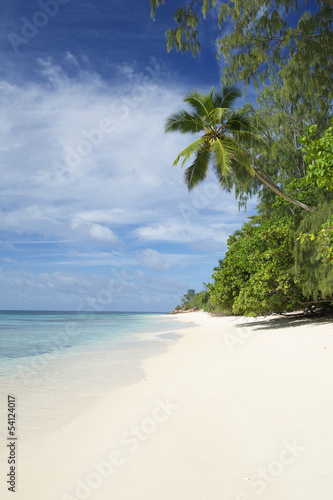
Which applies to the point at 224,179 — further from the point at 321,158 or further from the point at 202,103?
the point at 321,158

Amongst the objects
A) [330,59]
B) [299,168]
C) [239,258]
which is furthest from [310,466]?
[299,168]

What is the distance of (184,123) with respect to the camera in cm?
1289

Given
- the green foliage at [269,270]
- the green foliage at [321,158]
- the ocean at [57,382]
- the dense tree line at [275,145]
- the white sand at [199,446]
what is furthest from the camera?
the green foliage at [269,270]

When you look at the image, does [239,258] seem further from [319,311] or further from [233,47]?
[233,47]

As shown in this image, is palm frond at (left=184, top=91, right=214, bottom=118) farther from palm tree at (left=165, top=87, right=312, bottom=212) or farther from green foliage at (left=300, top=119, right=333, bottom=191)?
green foliage at (left=300, top=119, right=333, bottom=191)

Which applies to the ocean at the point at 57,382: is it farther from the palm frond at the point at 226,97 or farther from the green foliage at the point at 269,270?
the palm frond at the point at 226,97

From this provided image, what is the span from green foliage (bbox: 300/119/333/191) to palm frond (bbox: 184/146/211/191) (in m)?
6.58

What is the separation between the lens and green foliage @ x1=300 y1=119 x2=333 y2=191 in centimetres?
607

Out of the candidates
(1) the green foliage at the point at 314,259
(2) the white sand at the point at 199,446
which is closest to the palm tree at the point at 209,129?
(1) the green foliage at the point at 314,259

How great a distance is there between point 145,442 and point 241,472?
4.10 feet

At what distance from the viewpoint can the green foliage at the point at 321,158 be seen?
607 centimetres

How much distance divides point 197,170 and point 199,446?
36.0ft

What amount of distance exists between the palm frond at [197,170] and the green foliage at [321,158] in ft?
21.6

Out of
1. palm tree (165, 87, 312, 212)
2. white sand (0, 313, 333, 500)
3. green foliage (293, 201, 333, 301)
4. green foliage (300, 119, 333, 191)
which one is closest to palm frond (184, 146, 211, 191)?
palm tree (165, 87, 312, 212)
